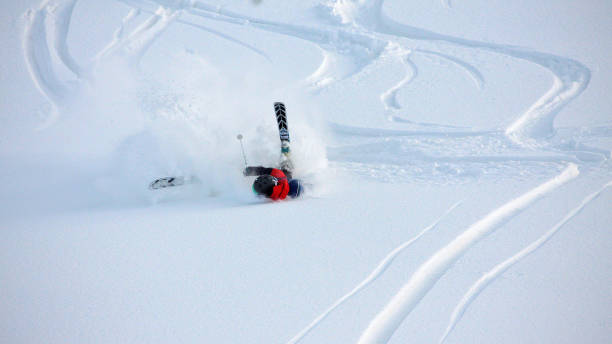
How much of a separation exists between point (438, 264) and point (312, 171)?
7.66ft

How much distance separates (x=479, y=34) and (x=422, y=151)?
14.5 ft

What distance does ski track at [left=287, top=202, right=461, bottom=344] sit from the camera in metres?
2.80

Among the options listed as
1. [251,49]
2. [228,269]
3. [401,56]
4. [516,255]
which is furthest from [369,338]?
[251,49]

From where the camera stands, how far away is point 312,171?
5375mm

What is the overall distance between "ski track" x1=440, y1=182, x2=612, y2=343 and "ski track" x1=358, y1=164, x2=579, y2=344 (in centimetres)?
27

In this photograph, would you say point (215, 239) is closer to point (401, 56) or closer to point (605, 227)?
point (605, 227)

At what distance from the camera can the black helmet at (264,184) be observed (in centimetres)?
448

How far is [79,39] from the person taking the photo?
874cm

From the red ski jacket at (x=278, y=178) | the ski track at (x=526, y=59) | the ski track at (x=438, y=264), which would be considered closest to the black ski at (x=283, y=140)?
the red ski jacket at (x=278, y=178)

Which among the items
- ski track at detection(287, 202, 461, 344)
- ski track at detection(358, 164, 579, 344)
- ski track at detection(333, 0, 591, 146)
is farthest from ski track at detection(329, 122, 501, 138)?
ski track at detection(287, 202, 461, 344)

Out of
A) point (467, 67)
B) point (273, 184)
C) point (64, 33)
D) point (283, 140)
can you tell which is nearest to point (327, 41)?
point (467, 67)

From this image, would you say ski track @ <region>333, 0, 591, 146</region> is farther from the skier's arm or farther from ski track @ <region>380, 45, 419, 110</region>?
the skier's arm

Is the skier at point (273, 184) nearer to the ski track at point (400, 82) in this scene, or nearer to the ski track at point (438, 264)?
the ski track at point (438, 264)

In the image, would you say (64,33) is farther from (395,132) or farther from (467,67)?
(467,67)
